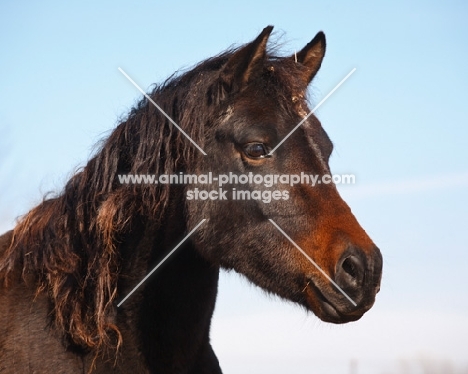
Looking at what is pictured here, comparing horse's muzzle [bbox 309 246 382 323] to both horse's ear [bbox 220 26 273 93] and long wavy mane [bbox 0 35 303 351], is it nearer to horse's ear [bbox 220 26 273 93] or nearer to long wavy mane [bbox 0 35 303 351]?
long wavy mane [bbox 0 35 303 351]

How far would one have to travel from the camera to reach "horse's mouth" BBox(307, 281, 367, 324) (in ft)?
15.5

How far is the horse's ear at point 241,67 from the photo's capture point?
5.27 m

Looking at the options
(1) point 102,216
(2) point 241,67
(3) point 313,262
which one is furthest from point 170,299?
(2) point 241,67

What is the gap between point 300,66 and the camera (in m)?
5.85

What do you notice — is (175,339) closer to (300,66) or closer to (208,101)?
(208,101)

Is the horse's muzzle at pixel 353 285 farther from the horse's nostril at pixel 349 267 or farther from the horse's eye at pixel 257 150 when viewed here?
the horse's eye at pixel 257 150

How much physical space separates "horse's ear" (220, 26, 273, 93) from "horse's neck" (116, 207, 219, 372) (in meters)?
1.02

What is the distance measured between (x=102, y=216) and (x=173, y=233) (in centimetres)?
52

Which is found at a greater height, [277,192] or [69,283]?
[69,283]

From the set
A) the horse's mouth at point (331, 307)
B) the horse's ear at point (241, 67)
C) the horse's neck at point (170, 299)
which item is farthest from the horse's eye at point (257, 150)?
the horse's mouth at point (331, 307)

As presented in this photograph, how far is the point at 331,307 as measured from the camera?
482 cm

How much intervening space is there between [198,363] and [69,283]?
3.66 ft

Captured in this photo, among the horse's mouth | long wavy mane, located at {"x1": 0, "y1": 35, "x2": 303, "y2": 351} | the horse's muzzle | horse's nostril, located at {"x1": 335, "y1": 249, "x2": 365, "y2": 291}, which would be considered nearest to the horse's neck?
long wavy mane, located at {"x1": 0, "y1": 35, "x2": 303, "y2": 351}

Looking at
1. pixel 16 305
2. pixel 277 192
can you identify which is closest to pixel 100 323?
pixel 16 305
